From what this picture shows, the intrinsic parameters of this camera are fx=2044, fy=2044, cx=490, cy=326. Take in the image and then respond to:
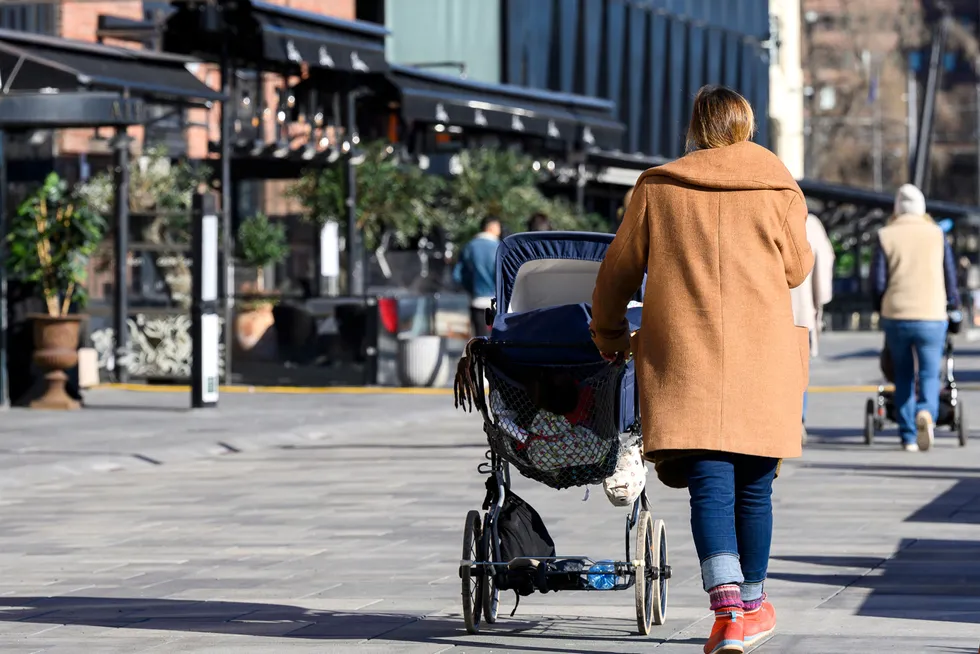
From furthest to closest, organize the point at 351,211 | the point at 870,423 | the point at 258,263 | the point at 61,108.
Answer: the point at 351,211
the point at 258,263
the point at 61,108
the point at 870,423

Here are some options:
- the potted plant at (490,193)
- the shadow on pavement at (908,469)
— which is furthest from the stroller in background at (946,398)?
the potted plant at (490,193)

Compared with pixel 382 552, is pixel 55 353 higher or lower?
higher

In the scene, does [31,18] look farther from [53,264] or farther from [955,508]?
[955,508]

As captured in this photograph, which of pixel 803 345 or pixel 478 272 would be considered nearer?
pixel 803 345

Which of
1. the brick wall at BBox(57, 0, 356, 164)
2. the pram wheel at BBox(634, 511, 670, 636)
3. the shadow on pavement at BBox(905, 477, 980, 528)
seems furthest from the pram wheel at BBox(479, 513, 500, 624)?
the brick wall at BBox(57, 0, 356, 164)

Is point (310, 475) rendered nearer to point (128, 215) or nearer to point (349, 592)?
point (349, 592)

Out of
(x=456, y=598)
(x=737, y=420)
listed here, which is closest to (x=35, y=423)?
(x=456, y=598)

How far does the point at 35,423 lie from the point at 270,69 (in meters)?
8.80

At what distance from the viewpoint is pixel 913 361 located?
14461 millimetres

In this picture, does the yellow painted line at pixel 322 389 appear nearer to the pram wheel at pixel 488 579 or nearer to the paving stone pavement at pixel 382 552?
the paving stone pavement at pixel 382 552

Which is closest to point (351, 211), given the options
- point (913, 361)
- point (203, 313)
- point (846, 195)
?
point (203, 313)

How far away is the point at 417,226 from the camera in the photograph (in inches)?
1050

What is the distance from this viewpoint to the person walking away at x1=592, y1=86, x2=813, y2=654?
6.14m

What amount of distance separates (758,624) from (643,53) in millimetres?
38069
